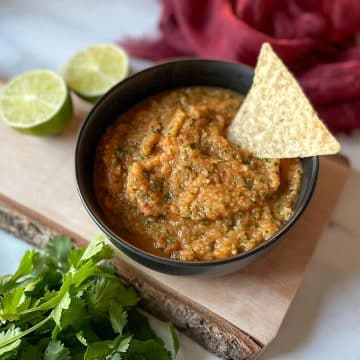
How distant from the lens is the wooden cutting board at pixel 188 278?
2098mm

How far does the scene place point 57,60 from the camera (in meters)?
3.06

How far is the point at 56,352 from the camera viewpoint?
196cm

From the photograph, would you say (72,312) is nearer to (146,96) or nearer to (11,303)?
(11,303)

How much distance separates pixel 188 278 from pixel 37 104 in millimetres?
949

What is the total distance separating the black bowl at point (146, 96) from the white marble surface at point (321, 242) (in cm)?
40

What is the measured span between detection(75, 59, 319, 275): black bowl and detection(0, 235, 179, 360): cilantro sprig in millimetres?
151

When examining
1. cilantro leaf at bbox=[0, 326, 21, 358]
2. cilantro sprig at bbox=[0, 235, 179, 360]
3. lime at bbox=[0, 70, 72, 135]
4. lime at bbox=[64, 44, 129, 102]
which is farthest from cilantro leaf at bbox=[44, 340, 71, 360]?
lime at bbox=[64, 44, 129, 102]

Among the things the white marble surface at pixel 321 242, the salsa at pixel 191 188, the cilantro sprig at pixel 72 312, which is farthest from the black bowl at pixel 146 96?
the white marble surface at pixel 321 242

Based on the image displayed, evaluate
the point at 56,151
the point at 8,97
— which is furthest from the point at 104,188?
the point at 8,97

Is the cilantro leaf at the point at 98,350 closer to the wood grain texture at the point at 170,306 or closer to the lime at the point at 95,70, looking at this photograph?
the wood grain texture at the point at 170,306

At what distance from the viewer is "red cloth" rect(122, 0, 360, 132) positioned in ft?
8.82

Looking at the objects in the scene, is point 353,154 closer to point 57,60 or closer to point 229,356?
point 229,356

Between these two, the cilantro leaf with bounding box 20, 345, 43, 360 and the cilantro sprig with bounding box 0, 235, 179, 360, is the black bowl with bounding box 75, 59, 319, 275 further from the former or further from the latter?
the cilantro leaf with bounding box 20, 345, 43, 360

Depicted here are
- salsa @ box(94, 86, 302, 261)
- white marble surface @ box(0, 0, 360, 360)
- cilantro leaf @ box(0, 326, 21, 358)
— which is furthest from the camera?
white marble surface @ box(0, 0, 360, 360)
